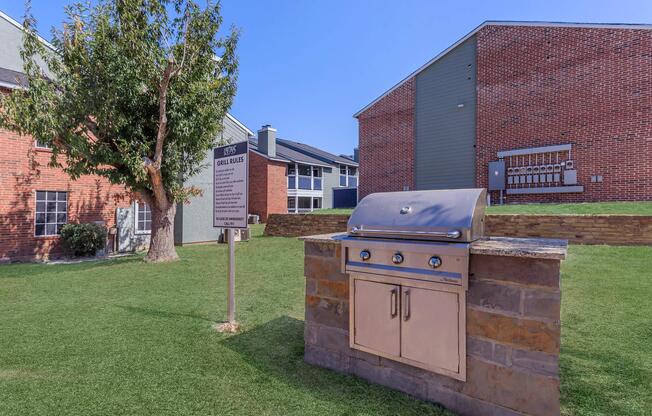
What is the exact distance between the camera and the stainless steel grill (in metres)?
2.40

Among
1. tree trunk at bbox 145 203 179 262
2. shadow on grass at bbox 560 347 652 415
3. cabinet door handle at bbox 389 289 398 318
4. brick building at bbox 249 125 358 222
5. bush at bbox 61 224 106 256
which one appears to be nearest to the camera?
shadow on grass at bbox 560 347 652 415

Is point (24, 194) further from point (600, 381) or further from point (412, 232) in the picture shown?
point (600, 381)

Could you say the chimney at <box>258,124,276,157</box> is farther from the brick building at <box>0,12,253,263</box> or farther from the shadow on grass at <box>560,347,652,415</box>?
the shadow on grass at <box>560,347,652,415</box>

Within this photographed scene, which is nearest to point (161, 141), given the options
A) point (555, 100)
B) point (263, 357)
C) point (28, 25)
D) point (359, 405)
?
point (28, 25)

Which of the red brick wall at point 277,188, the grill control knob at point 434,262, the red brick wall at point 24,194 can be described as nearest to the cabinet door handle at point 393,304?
the grill control knob at point 434,262

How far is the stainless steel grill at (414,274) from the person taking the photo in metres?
2.40

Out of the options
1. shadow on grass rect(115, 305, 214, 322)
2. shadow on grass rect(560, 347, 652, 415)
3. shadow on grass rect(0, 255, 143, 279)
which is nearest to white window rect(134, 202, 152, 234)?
shadow on grass rect(0, 255, 143, 279)

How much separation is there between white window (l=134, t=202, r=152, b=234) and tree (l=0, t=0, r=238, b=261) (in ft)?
15.6

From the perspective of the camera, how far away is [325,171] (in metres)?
31.7

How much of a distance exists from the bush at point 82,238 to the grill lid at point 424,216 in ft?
38.4

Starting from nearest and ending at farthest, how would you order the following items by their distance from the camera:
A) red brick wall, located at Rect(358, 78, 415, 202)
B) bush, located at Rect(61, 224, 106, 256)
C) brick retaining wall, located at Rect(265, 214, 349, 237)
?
1. bush, located at Rect(61, 224, 106, 256)
2. brick retaining wall, located at Rect(265, 214, 349, 237)
3. red brick wall, located at Rect(358, 78, 415, 202)

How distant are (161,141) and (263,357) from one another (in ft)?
23.5

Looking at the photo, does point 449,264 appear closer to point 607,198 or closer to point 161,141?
point 161,141

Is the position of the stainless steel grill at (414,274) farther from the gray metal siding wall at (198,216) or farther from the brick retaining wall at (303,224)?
the gray metal siding wall at (198,216)
